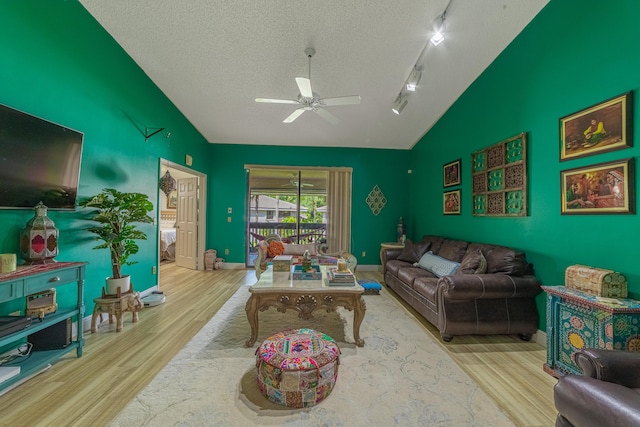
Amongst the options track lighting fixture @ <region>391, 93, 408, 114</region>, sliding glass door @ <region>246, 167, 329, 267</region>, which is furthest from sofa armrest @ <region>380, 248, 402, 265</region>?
track lighting fixture @ <region>391, 93, 408, 114</region>

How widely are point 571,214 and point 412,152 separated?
12.3 feet

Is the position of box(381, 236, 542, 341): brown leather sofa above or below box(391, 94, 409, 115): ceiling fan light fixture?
below

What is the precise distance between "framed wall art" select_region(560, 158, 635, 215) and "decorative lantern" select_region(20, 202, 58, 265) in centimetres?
435

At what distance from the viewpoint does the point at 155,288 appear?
A: 3641 millimetres

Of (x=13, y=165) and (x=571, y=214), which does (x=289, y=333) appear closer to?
(x=13, y=165)

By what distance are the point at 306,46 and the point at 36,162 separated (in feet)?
8.84

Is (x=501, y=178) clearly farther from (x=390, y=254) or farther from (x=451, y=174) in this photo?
(x=390, y=254)

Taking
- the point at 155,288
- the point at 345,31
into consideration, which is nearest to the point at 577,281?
the point at 345,31

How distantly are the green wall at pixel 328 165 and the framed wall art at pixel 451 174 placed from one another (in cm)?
157

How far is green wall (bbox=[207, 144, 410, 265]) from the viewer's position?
18.2 ft

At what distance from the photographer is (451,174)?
3975 millimetres

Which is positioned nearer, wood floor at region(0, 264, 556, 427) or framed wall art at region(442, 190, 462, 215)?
wood floor at region(0, 264, 556, 427)

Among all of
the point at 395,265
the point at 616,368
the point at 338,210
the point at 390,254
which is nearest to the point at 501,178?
the point at 395,265

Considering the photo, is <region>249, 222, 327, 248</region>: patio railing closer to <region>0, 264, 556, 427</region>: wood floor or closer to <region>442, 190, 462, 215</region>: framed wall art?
<region>442, 190, 462, 215</region>: framed wall art
